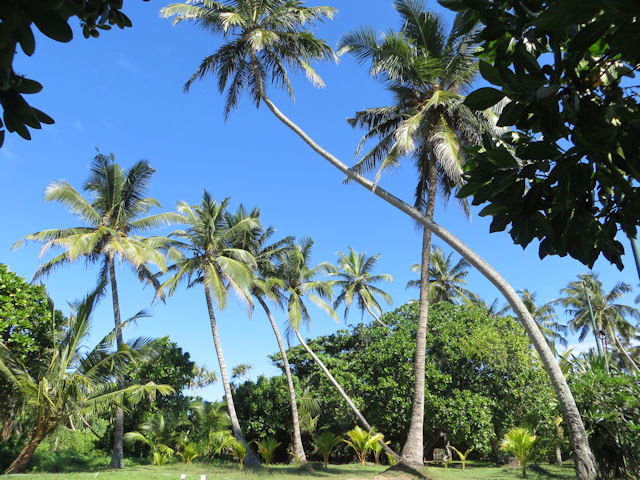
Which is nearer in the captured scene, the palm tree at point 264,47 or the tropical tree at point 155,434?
the palm tree at point 264,47

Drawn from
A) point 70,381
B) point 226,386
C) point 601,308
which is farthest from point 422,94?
point 601,308

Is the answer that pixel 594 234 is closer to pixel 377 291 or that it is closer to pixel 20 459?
pixel 20 459

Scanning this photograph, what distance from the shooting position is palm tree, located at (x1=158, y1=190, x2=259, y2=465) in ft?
58.5

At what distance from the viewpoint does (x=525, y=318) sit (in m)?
8.77

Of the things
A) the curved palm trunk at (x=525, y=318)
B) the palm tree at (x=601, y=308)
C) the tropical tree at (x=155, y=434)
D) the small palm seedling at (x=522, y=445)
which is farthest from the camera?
the palm tree at (x=601, y=308)

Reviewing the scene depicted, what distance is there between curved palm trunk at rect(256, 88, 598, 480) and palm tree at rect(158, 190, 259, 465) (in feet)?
25.3

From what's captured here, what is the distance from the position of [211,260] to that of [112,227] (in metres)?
4.12

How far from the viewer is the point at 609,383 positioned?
27.1 feet

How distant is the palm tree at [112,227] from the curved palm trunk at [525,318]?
8.81 m

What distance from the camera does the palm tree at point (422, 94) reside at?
11.4 meters

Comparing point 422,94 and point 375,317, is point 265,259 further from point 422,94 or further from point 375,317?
point 422,94

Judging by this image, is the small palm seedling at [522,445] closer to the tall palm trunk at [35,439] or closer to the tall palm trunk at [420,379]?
the tall palm trunk at [420,379]

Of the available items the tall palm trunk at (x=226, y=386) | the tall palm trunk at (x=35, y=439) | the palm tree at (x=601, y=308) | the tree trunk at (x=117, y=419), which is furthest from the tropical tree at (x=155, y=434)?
the palm tree at (x=601, y=308)

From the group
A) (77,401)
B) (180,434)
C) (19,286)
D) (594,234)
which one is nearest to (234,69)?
(19,286)
